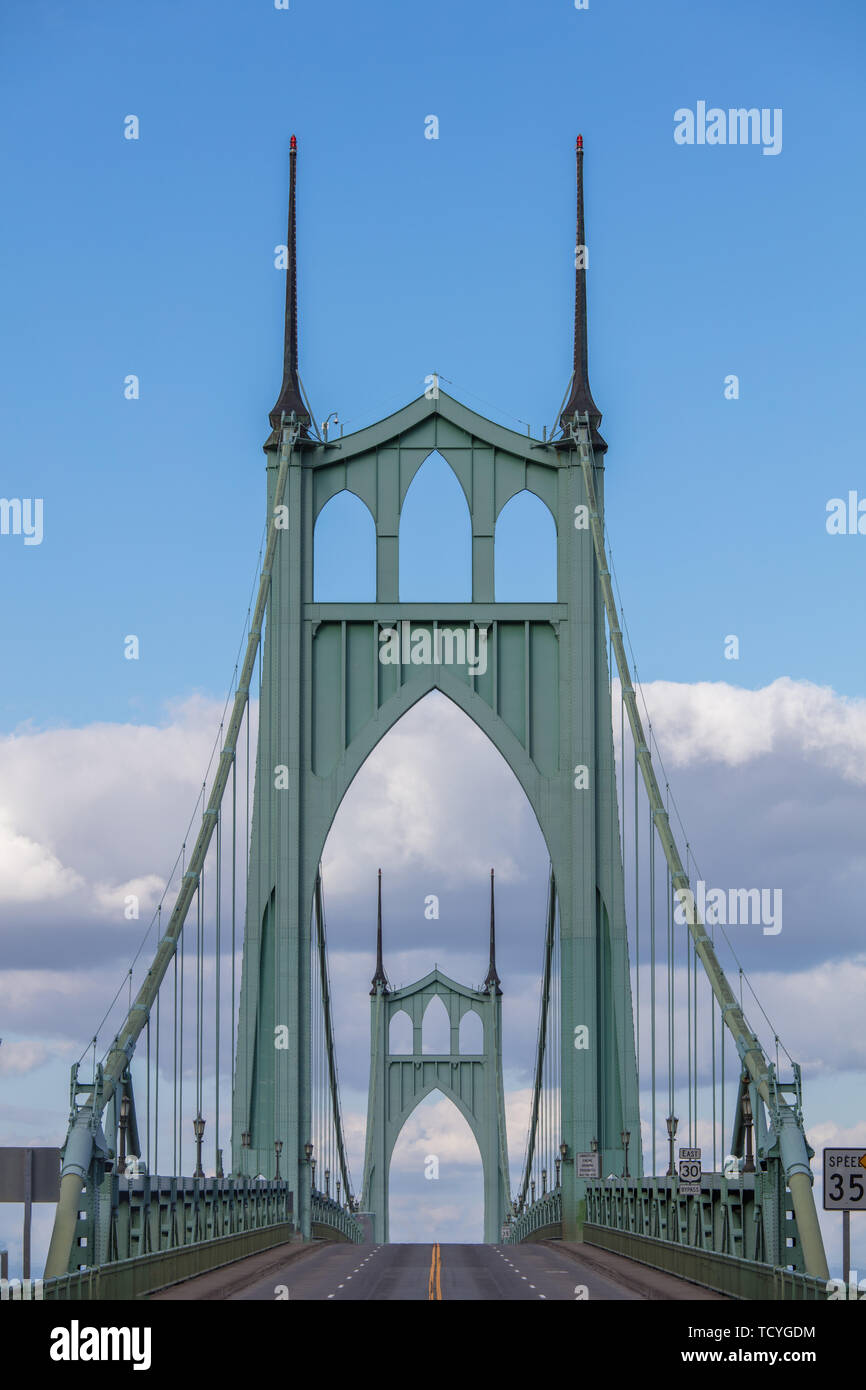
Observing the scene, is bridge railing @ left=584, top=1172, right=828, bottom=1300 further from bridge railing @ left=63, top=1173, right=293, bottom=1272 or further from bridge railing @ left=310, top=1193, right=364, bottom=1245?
bridge railing @ left=310, top=1193, right=364, bottom=1245

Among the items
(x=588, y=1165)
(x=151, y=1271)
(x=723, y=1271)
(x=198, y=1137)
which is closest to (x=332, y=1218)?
(x=588, y=1165)

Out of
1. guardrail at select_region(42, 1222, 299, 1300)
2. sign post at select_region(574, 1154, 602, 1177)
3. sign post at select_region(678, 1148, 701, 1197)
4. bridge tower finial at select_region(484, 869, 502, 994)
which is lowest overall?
guardrail at select_region(42, 1222, 299, 1300)

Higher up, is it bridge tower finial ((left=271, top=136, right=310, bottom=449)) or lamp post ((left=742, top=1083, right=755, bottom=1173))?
bridge tower finial ((left=271, top=136, right=310, bottom=449))

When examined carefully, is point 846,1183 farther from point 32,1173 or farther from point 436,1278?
point 436,1278

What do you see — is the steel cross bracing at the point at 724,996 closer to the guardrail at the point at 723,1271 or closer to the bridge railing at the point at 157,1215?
the guardrail at the point at 723,1271

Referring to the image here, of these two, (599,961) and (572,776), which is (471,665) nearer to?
(572,776)

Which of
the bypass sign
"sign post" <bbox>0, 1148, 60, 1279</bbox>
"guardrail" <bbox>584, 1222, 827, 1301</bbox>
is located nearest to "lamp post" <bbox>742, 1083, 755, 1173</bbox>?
A: "guardrail" <bbox>584, 1222, 827, 1301</bbox>
